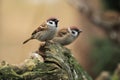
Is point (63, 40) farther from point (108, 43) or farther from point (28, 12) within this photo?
point (28, 12)

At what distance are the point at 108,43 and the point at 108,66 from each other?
89 centimetres

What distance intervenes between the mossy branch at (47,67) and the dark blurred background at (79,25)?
825 cm

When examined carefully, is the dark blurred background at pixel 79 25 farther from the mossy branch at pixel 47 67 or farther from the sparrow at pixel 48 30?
the mossy branch at pixel 47 67

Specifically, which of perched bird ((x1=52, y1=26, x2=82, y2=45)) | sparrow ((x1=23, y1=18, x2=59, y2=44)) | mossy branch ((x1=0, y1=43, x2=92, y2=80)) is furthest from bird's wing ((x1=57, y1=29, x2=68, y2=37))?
mossy branch ((x1=0, y1=43, x2=92, y2=80))

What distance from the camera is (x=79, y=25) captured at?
61.9 ft

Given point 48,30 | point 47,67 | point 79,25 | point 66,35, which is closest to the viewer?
point 47,67

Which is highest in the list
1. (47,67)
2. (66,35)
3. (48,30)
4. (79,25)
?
(79,25)

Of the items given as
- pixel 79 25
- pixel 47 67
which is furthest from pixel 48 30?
pixel 79 25

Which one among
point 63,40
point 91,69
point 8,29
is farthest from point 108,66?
point 63,40

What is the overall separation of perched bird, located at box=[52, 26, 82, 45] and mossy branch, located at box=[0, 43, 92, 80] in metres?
0.95

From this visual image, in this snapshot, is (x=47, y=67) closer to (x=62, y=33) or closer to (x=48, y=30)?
(x=48, y=30)

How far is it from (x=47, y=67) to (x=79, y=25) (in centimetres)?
1137

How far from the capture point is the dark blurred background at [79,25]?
17.5 metres

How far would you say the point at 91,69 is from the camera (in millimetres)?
17500
